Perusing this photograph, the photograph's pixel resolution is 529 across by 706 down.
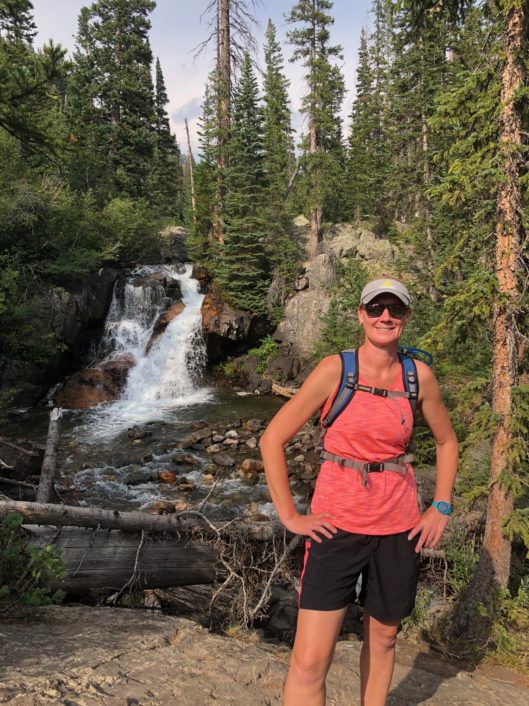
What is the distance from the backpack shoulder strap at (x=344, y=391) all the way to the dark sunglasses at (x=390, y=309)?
309 millimetres

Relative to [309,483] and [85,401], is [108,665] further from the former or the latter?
[85,401]

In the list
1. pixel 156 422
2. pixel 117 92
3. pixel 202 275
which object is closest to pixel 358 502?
pixel 156 422

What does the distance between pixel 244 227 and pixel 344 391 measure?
21.8m

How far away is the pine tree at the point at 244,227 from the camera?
23375 mm

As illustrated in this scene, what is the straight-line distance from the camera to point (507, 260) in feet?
17.0

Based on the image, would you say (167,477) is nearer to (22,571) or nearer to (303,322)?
(22,571)

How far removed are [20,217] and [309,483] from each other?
15.9 metres

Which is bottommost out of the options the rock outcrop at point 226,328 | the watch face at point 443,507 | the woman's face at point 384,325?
the watch face at point 443,507

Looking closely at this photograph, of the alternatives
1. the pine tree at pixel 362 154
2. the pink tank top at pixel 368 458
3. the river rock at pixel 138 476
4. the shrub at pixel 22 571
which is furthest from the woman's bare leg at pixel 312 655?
the pine tree at pixel 362 154

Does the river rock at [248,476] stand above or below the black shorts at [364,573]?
below

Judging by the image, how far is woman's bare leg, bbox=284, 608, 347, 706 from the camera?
2.25m

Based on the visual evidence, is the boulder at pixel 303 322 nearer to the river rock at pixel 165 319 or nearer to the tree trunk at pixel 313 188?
the tree trunk at pixel 313 188

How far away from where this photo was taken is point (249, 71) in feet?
90.2

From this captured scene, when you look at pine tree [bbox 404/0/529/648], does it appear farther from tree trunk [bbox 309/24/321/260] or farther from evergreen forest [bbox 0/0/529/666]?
tree trunk [bbox 309/24/321/260]
